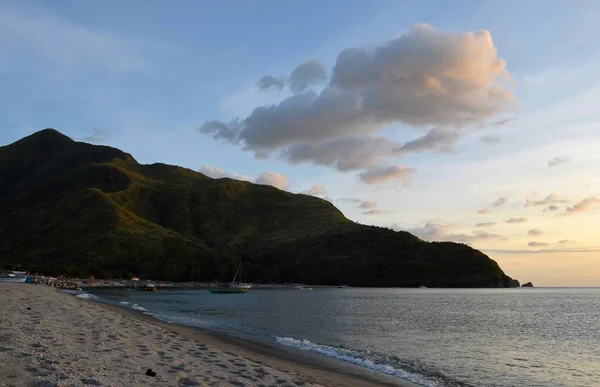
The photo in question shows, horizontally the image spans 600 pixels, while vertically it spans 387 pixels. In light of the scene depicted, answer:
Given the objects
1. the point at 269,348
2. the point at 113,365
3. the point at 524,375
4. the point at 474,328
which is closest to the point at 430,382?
the point at 524,375

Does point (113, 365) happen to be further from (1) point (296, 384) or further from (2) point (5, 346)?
(1) point (296, 384)

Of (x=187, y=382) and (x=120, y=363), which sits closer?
(x=187, y=382)

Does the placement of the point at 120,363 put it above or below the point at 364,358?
above

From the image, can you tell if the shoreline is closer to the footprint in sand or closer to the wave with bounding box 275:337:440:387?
the wave with bounding box 275:337:440:387

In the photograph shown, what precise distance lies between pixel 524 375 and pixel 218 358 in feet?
64.7

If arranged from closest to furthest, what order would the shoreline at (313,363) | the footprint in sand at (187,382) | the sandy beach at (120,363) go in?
the sandy beach at (120,363)
the footprint in sand at (187,382)
the shoreline at (313,363)

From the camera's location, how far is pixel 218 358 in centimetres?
2220

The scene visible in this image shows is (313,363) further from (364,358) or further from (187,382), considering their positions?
(187,382)

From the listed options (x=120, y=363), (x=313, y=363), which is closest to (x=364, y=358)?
(x=313, y=363)

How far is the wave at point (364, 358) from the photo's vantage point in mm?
26875

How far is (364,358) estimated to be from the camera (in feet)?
107

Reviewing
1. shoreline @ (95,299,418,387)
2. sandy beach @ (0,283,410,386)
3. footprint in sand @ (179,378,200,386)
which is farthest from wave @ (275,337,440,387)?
footprint in sand @ (179,378,200,386)

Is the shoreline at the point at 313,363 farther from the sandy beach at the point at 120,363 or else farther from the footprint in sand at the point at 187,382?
the footprint in sand at the point at 187,382

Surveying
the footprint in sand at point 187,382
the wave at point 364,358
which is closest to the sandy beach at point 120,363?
the footprint in sand at point 187,382
